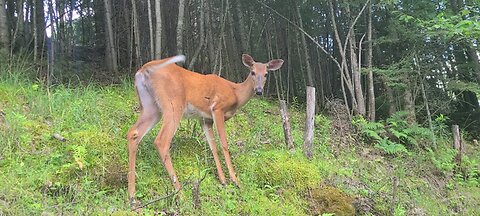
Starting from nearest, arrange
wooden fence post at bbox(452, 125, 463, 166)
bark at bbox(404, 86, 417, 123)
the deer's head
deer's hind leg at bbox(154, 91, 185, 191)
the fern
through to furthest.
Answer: deer's hind leg at bbox(154, 91, 185, 191)
the deer's head
the fern
wooden fence post at bbox(452, 125, 463, 166)
bark at bbox(404, 86, 417, 123)

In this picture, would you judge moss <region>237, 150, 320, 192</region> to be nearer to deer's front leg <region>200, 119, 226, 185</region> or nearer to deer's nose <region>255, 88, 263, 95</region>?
deer's front leg <region>200, 119, 226, 185</region>

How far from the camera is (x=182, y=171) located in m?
5.12

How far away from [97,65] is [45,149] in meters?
7.41

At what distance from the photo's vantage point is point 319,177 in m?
5.60

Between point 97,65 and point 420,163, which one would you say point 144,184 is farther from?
point 97,65

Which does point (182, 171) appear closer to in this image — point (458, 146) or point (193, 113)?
point (193, 113)

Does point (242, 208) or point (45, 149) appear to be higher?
point (45, 149)

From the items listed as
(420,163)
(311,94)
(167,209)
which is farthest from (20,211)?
(420,163)

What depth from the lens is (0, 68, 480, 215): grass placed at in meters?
4.23

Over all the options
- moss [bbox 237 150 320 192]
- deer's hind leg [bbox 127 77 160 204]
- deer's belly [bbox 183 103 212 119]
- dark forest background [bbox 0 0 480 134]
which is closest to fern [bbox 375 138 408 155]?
dark forest background [bbox 0 0 480 134]

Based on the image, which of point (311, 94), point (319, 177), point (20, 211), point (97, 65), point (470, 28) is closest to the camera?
point (20, 211)

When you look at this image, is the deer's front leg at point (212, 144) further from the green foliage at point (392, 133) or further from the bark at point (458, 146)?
the bark at point (458, 146)

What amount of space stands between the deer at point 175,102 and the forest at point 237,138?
2.9 inches

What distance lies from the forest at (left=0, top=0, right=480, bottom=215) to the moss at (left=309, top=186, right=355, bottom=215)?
0.01m
